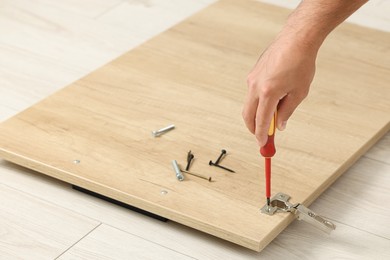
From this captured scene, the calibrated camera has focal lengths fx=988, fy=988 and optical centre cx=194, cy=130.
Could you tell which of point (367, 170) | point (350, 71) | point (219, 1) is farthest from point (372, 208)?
point (219, 1)

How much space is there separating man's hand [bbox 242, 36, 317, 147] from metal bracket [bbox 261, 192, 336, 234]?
1.01 ft

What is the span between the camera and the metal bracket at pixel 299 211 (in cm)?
197

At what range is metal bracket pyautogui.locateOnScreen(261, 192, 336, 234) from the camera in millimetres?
1975

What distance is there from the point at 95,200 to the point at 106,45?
809mm

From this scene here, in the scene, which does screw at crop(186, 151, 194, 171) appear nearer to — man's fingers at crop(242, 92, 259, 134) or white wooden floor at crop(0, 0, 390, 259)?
white wooden floor at crop(0, 0, 390, 259)

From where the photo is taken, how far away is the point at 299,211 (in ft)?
6.51

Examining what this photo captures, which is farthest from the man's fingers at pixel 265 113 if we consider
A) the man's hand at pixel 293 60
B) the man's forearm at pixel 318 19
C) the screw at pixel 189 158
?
the screw at pixel 189 158

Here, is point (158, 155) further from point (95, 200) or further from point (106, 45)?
point (106, 45)

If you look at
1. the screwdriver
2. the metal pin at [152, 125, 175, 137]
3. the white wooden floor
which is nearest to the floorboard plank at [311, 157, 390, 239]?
the white wooden floor

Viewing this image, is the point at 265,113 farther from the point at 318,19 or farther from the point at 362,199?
the point at 362,199

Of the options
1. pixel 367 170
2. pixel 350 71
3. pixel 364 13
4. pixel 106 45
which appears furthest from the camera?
pixel 364 13

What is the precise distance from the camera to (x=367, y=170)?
2.24m

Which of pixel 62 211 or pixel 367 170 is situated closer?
pixel 62 211

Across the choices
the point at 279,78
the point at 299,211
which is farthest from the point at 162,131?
the point at 279,78
